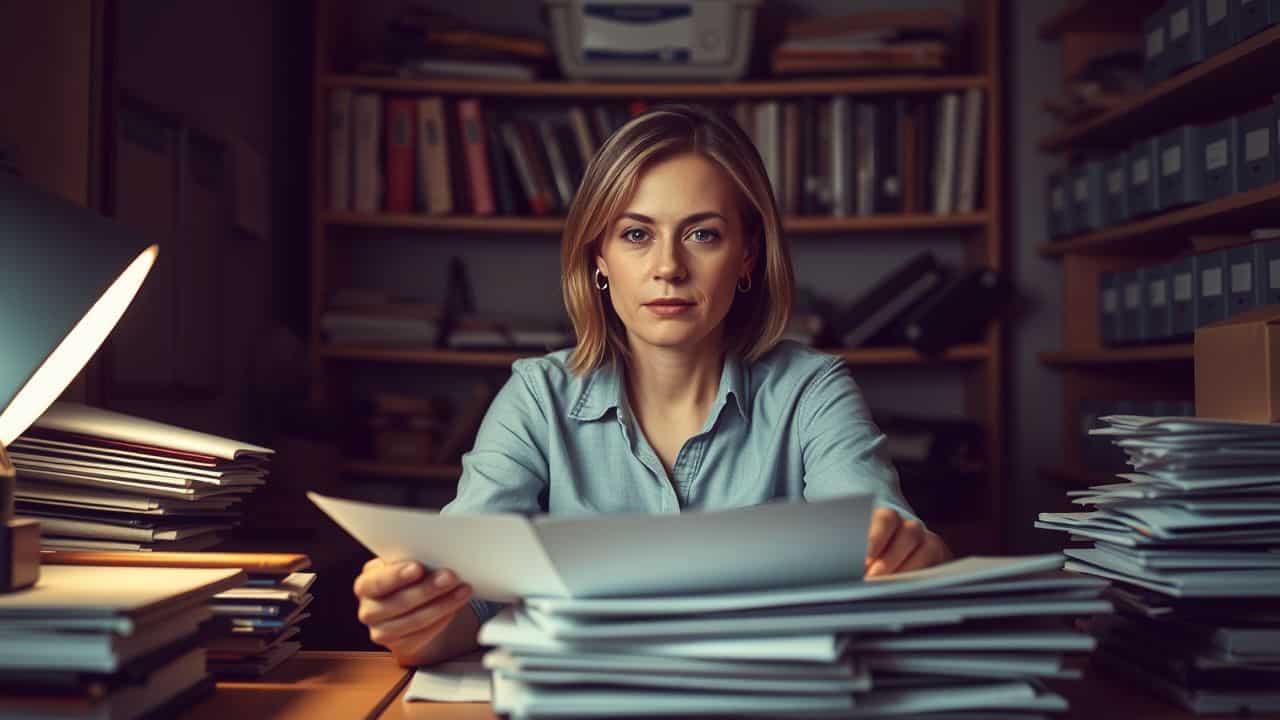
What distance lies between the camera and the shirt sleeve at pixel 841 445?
3.94 feet

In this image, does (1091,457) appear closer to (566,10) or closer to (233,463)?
(566,10)

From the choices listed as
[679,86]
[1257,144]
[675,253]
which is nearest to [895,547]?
[675,253]

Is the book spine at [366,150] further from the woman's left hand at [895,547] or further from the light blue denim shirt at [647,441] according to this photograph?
the woman's left hand at [895,547]

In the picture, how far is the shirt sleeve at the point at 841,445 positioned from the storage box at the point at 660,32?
1848 millimetres

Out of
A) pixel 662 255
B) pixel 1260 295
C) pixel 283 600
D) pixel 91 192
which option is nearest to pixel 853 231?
pixel 1260 295

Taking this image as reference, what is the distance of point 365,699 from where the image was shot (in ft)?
2.72

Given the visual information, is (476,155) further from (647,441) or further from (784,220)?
(647,441)

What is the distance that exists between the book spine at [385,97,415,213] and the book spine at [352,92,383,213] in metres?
0.03

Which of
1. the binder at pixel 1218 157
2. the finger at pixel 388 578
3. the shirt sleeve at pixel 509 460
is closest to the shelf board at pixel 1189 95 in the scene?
the binder at pixel 1218 157

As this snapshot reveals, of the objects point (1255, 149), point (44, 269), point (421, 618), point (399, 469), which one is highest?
point (1255, 149)

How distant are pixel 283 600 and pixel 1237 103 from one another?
7.97ft

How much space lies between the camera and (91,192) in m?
1.35

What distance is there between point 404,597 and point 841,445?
2.13 feet

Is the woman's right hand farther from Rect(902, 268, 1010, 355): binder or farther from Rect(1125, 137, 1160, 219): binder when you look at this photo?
Rect(902, 268, 1010, 355): binder
